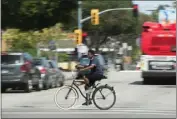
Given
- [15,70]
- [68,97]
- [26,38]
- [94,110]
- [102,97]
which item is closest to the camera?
[94,110]

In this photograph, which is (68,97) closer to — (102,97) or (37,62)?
(102,97)

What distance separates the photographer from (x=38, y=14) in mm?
29719

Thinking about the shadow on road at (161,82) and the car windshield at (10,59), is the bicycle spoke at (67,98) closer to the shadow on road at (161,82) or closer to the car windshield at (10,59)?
the car windshield at (10,59)

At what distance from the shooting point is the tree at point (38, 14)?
95.7ft

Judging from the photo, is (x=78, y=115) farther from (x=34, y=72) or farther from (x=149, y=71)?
(x=149, y=71)

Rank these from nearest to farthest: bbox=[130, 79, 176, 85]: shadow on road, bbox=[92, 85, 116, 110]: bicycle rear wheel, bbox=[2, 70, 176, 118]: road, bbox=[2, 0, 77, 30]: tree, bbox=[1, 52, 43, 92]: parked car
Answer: bbox=[2, 70, 176, 118]: road
bbox=[92, 85, 116, 110]: bicycle rear wheel
bbox=[1, 52, 43, 92]: parked car
bbox=[2, 0, 77, 30]: tree
bbox=[130, 79, 176, 85]: shadow on road

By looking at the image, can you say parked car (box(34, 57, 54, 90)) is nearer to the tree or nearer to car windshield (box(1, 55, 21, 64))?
car windshield (box(1, 55, 21, 64))

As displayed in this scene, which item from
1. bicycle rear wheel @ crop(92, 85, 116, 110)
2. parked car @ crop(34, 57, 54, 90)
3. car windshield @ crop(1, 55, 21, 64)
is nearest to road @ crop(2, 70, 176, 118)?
bicycle rear wheel @ crop(92, 85, 116, 110)

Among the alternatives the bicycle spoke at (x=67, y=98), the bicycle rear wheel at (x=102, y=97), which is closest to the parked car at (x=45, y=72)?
the bicycle spoke at (x=67, y=98)

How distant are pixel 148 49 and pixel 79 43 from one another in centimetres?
1097

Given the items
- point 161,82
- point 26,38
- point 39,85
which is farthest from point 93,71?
point 26,38

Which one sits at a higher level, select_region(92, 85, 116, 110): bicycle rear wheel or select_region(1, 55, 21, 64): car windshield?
select_region(1, 55, 21, 64): car windshield

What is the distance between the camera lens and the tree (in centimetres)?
2916

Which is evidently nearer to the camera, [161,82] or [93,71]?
[93,71]
